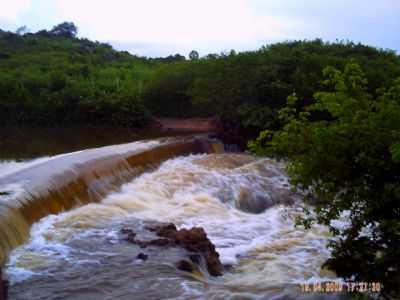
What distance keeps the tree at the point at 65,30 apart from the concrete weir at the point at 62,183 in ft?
143

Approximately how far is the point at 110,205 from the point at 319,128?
5.82m

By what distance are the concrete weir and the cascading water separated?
196 mm

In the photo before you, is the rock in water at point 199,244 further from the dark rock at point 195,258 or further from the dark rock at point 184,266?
the dark rock at point 184,266

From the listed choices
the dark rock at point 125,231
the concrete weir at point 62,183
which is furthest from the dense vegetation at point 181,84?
the dark rock at point 125,231

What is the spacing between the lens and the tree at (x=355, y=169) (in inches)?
174

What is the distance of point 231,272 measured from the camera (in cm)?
698

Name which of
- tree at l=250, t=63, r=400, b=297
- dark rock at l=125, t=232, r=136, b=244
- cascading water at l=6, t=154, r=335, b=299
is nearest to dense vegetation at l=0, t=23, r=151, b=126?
→ cascading water at l=6, t=154, r=335, b=299

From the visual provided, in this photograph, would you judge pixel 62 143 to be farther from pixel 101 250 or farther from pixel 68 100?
pixel 101 250

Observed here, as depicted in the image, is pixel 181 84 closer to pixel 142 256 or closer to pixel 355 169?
pixel 142 256

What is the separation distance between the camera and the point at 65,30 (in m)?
55.9

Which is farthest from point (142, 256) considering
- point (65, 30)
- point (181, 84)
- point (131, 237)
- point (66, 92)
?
point (65, 30)
